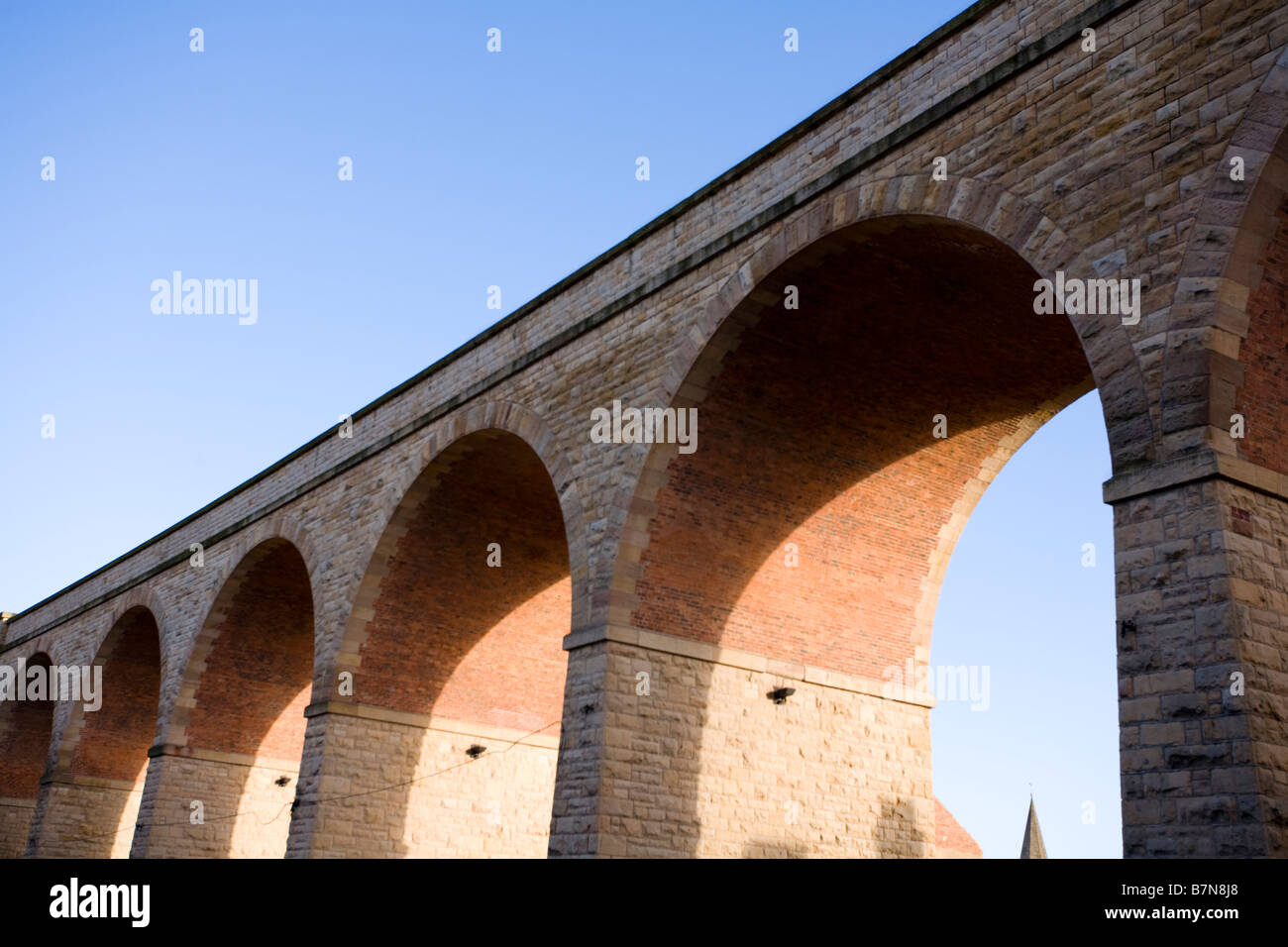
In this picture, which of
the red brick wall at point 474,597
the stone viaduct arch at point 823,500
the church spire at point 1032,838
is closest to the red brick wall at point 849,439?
the stone viaduct arch at point 823,500

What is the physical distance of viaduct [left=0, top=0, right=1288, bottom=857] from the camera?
26.6ft

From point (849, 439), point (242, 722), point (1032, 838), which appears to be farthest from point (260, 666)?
point (1032, 838)

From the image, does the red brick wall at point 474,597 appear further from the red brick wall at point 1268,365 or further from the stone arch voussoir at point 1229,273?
the red brick wall at point 1268,365

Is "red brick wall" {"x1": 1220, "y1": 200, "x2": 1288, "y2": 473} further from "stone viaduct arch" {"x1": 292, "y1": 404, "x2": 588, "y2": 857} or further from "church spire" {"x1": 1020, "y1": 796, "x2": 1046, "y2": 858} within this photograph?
"church spire" {"x1": 1020, "y1": 796, "x2": 1046, "y2": 858}

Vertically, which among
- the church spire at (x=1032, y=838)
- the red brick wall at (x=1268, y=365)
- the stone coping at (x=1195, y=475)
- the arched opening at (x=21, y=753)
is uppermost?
the red brick wall at (x=1268, y=365)

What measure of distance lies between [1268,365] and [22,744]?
34461 millimetres

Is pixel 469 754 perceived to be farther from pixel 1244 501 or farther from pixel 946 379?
pixel 1244 501

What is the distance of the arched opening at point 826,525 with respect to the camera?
1255cm

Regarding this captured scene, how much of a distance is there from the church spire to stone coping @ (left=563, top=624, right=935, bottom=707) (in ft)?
102

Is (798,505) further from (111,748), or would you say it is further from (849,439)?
(111,748)

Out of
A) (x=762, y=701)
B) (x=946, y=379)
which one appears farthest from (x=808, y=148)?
(x=762, y=701)

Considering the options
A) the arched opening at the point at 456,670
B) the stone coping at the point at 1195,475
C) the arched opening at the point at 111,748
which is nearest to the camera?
the stone coping at the point at 1195,475

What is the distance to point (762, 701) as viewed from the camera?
14.1 metres

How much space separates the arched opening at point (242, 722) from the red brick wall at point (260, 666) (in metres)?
0.02
